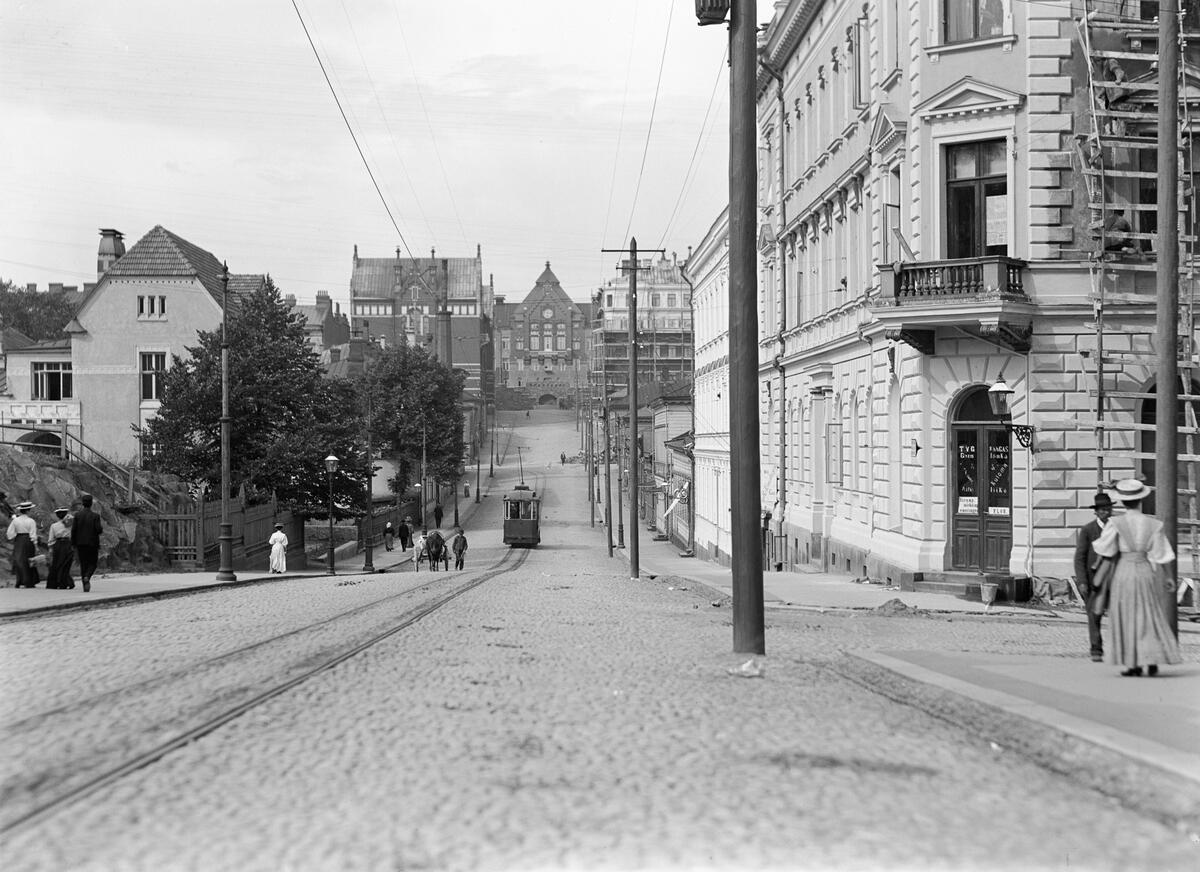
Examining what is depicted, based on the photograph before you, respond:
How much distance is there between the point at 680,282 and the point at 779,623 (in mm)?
162517

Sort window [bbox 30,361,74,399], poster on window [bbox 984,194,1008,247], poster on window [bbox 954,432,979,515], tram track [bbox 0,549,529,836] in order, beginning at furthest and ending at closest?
window [bbox 30,361,74,399]
poster on window [bbox 954,432,979,515]
poster on window [bbox 984,194,1008,247]
tram track [bbox 0,549,529,836]

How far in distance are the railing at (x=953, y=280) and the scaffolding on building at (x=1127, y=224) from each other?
4.57 ft

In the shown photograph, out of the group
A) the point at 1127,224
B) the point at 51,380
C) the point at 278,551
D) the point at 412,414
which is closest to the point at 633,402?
the point at 278,551

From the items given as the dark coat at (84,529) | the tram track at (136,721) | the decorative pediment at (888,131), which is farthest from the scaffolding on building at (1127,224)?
the dark coat at (84,529)

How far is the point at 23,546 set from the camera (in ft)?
67.4

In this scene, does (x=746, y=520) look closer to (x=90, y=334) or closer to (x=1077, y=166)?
(x=1077, y=166)

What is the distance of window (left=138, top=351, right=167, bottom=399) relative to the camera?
60156 mm

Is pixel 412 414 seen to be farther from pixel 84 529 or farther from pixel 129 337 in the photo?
pixel 84 529

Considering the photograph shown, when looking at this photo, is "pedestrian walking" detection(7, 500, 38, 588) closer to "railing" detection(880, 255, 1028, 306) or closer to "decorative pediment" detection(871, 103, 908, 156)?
"railing" detection(880, 255, 1028, 306)

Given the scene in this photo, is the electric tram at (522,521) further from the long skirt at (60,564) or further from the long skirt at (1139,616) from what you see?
the long skirt at (1139,616)

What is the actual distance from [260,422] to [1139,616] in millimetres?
43594

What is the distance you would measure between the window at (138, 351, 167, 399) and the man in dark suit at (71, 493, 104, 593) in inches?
1623

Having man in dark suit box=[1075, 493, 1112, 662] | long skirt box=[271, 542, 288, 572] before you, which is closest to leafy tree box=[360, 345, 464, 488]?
long skirt box=[271, 542, 288, 572]

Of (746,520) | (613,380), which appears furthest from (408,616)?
(613,380)
